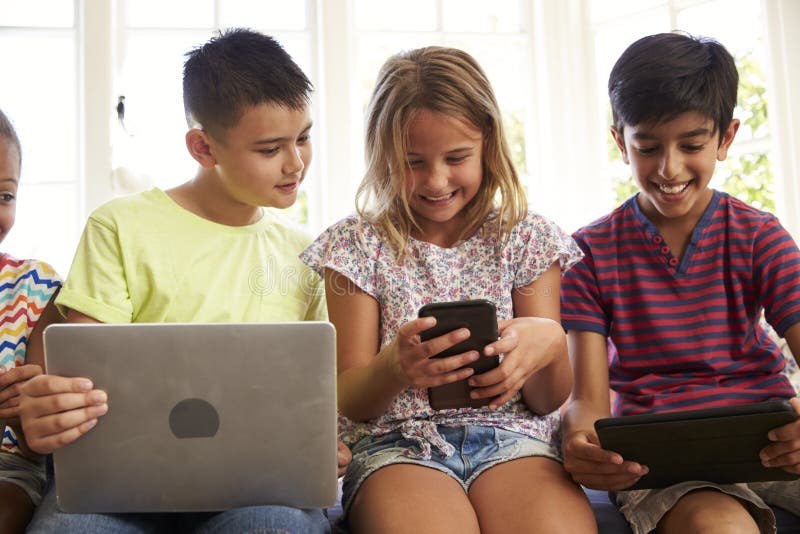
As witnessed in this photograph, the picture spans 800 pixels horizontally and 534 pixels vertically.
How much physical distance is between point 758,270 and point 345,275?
2.44ft

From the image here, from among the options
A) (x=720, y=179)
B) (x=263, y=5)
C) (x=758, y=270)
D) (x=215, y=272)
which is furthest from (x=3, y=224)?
(x=720, y=179)

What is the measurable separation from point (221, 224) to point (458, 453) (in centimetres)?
63

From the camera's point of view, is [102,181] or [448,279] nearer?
[448,279]

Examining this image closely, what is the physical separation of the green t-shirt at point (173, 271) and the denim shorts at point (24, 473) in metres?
0.26

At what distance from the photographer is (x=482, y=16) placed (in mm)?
3188

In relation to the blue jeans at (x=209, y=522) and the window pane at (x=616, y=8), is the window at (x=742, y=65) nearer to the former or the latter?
the window pane at (x=616, y=8)

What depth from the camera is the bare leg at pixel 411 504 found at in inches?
46.0

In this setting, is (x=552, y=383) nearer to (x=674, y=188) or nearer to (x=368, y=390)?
(x=368, y=390)

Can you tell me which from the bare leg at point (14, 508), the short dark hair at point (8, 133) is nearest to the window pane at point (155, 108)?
the short dark hair at point (8, 133)

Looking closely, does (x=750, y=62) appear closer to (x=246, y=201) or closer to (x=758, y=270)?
(x=758, y=270)

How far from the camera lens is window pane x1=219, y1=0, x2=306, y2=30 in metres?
3.02

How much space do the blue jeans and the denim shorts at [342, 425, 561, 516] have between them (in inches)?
5.5

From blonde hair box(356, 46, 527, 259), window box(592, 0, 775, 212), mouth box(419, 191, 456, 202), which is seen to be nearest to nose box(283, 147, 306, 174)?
blonde hair box(356, 46, 527, 259)

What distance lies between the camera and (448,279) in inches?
59.0
